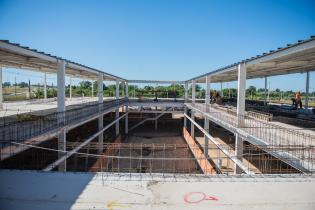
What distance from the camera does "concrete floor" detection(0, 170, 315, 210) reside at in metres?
4.05

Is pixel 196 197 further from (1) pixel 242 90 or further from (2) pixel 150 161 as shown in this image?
(2) pixel 150 161

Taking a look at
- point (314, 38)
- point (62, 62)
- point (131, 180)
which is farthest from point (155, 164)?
point (314, 38)

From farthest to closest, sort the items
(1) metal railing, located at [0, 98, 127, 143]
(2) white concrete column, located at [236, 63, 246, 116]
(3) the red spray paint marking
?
(2) white concrete column, located at [236, 63, 246, 116]
(1) metal railing, located at [0, 98, 127, 143]
(3) the red spray paint marking

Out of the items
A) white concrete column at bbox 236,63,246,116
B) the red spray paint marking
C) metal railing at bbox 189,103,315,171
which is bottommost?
the red spray paint marking

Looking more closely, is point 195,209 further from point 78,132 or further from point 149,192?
point 78,132

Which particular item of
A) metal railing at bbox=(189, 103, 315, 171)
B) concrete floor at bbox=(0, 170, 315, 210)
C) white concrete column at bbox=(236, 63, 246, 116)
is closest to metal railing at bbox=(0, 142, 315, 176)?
metal railing at bbox=(189, 103, 315, 171)

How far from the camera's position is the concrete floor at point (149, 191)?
4051 millimetres

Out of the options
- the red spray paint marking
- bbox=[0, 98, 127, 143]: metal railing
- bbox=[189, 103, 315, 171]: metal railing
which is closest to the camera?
the red spray paint marking

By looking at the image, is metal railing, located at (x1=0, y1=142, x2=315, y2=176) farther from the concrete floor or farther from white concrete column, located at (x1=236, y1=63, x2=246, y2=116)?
white concrete column, located at (x1=236, y1=63, x2=246, y2=116)

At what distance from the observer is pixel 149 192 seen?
4465 mm

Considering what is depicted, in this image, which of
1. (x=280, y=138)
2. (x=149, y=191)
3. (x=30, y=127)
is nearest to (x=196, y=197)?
(x=149, y=191)

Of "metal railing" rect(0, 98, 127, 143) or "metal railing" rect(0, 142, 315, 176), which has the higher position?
"metal railing" rect(0, 98, 127, 143)

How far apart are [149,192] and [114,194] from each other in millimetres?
678

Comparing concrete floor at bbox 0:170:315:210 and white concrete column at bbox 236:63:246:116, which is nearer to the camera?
concrete floor at bbox 0:170:315:210
